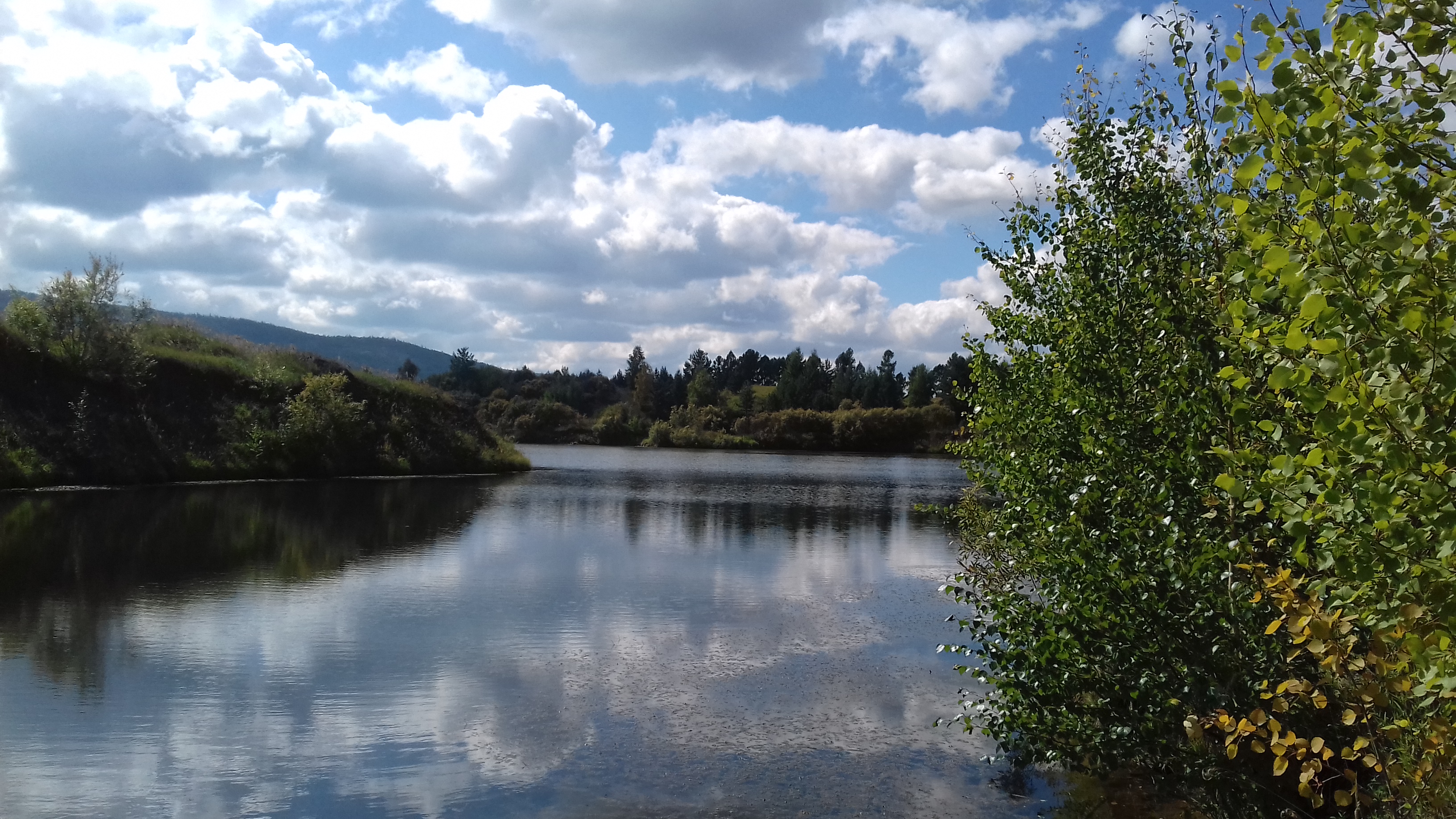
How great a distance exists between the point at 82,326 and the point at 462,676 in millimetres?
38571

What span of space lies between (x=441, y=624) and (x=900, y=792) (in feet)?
31.0

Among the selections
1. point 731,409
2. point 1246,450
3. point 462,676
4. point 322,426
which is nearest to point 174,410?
point 322,426

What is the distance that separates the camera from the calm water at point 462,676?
32.5ft

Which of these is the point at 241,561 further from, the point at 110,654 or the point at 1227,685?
the point at 1227,685

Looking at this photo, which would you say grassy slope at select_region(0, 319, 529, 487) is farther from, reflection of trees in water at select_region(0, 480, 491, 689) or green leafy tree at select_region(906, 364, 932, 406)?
green leafy tree at select_region(906, 364, 932, 406)

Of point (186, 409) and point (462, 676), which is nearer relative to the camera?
point (462, 676)

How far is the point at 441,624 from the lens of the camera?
1702 centimetres

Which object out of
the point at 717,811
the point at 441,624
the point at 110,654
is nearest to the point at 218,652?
the point at 110,654

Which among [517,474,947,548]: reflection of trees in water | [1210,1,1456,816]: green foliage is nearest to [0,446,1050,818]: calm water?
[517,474,947,548]: reflection of trees in water

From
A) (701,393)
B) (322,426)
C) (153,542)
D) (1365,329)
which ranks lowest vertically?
(153,542)

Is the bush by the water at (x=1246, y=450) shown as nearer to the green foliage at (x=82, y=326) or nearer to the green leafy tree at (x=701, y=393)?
the green foliage at (x=82, y=326)

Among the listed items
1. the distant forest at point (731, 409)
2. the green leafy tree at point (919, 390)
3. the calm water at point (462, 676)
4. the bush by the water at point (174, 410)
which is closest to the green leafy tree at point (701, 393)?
the distant forest at point (731, 409)

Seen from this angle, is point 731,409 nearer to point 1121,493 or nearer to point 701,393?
point 701,393

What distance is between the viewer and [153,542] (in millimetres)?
24438
